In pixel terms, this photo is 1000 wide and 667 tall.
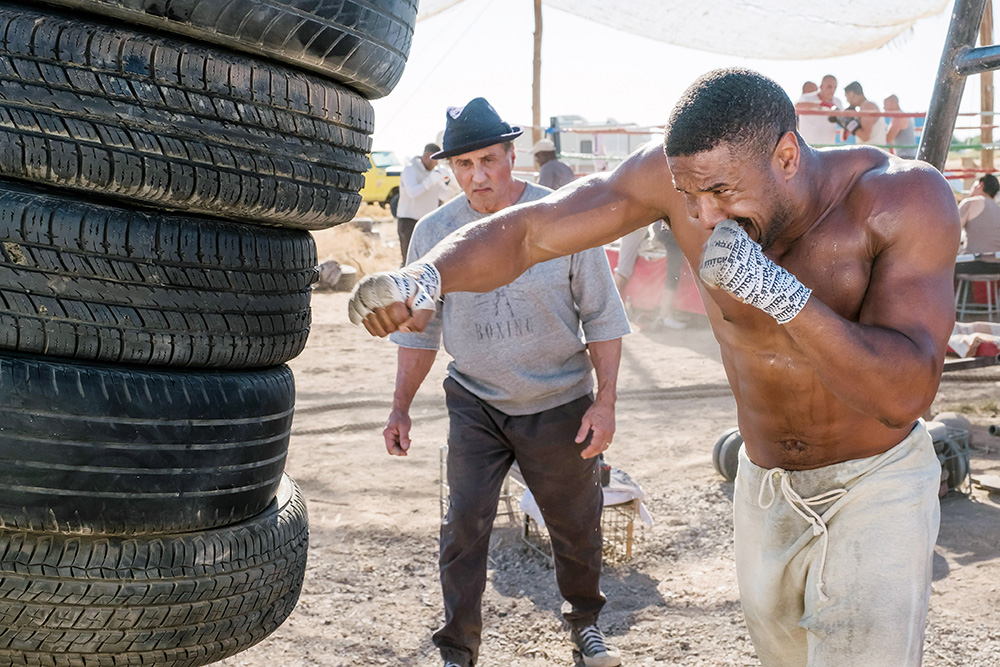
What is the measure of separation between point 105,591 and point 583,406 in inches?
79.7

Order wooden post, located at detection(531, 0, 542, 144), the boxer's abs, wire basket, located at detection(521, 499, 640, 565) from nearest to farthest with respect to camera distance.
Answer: the boxer's abs, wire basket, located at detection(521, 499, 640, 565), wooden post, located at detection(531, 0, 542, 144)

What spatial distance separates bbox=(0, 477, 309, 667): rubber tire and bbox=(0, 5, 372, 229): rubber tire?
0.95 meters

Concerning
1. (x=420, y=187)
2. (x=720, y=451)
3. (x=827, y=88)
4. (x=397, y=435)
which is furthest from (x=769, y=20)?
(x=397, y=435)

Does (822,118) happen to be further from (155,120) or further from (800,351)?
(155,120)

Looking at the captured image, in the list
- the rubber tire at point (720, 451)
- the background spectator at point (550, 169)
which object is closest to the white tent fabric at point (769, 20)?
the background spectator at point (550, 169)

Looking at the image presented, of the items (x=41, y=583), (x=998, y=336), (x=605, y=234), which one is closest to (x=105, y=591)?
(x=41, y=583)

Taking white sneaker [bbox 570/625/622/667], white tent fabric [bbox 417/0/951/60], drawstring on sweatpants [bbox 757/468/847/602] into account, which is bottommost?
white sneaker [bbox 570/625/622/667]

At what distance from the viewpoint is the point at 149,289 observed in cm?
263

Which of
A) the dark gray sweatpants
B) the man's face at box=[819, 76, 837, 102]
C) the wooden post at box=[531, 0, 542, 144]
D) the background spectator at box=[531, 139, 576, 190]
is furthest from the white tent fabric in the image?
the dark gray sweatpants

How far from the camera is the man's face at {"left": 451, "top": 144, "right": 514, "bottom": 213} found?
3971 mm

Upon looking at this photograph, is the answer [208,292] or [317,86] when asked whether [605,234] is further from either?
[208,292]

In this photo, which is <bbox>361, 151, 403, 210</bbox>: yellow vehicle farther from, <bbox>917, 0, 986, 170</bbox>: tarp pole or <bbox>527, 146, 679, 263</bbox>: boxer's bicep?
<bbox>527, 146, 679, 263</bbox>: boxer's bicep

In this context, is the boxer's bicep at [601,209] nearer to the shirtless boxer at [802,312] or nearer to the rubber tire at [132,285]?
the shirtless boxer at [802,312]

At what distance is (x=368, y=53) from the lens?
288 cm
